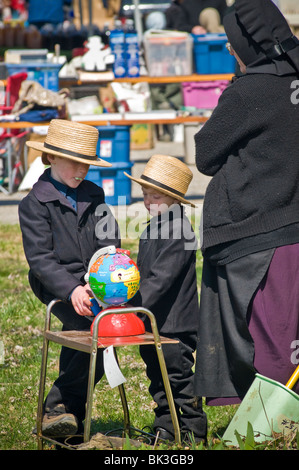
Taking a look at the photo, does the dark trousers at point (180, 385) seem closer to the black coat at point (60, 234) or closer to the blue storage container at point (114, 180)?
the black coat at point (60, 234)

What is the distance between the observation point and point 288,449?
126 inches

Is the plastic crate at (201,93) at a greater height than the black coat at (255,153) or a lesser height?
lesser

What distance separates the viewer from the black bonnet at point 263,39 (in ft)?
10.6

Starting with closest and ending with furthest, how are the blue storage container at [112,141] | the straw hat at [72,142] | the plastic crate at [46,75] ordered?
1. the straw hat at [72,142]
2. the blue storage container at [112,141]
3. the plastic crate at [46,75]

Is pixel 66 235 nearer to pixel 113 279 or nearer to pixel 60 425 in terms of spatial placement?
pixel 113 279

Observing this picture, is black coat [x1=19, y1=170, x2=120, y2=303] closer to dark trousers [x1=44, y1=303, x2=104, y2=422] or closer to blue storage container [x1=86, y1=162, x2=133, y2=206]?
dark trousers [x1=44, y1=303, x2=104, y2=422]

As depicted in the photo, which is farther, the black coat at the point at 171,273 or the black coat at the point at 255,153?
the black coat at the point at 171,273

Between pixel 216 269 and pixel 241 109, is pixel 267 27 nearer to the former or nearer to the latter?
pixel 241 109

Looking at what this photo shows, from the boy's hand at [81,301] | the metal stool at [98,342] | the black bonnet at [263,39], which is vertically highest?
the black bonnet at [263,39]

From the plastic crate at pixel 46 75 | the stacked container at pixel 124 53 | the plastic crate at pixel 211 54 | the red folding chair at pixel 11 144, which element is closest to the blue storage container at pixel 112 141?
the red folding chair at pixel 11 144

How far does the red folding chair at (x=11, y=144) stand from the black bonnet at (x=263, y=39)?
7161 millimetres
